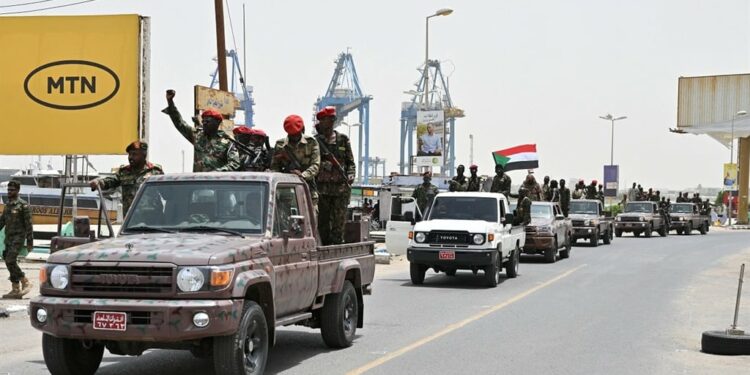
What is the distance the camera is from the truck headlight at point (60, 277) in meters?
7.48

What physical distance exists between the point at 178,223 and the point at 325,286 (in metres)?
1.92

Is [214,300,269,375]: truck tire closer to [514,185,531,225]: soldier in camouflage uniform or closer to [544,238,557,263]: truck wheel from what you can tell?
[514,185,531,225]: soldier in camouflage uniform

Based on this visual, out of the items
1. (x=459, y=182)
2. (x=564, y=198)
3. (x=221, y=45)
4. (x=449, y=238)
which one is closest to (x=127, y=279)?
(x=449, y=238)

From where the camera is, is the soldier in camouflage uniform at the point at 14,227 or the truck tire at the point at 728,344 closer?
the truck tire at the point at 728,344

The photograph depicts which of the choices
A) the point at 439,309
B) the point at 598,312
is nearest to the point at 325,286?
the point at 439,309

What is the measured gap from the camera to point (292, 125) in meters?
10.5

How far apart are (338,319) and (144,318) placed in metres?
3.36

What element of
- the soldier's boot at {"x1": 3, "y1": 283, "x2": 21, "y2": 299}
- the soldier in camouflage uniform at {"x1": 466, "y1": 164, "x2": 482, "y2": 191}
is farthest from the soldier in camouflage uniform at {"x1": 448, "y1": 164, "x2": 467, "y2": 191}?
the soldier's boot at {"x1": 3, "y1": 283, "x2": 21, "y2": 299}

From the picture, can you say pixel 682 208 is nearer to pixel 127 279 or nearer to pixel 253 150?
pixel 253 150

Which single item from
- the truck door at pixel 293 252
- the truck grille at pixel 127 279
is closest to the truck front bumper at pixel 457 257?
the truck door at pixel 293 252

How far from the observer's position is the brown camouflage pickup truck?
23.8 feet

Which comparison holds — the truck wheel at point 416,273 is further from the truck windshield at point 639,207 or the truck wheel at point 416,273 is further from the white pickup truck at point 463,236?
the truck windshield at point 639,207

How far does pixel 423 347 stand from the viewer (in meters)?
10.8

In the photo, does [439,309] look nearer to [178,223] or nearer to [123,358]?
[123,358]
